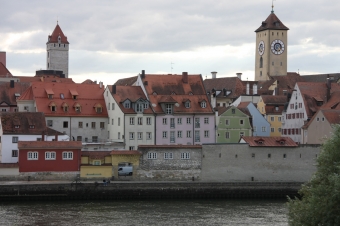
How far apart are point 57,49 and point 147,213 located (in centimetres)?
12616

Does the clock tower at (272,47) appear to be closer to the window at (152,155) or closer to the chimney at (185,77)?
the chimney at (185,77)

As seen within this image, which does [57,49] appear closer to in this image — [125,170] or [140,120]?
[140,120]

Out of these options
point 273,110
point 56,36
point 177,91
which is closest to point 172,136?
point 177,91

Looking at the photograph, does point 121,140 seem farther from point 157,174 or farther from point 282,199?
point 282,199

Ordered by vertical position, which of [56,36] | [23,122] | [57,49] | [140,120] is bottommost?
[23,122]

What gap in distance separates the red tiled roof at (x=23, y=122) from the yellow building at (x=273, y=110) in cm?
3693

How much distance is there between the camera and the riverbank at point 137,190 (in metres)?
62.1

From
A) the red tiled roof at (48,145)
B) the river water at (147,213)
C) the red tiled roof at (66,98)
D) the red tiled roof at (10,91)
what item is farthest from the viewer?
the red tiled roof at (10,91)

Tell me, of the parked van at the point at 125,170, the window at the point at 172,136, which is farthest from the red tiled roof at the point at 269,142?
the parked van at the point at 125,170

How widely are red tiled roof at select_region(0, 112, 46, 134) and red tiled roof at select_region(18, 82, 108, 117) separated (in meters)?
6.64

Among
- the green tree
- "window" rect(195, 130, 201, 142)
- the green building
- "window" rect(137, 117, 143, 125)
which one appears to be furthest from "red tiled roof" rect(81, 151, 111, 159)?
the green tree

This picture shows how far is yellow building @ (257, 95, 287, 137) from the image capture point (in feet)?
329

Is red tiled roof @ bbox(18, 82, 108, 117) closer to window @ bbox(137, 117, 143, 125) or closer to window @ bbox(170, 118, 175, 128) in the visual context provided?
window @ bbox(137, 117, 143, 125)

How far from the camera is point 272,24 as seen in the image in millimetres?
153250
